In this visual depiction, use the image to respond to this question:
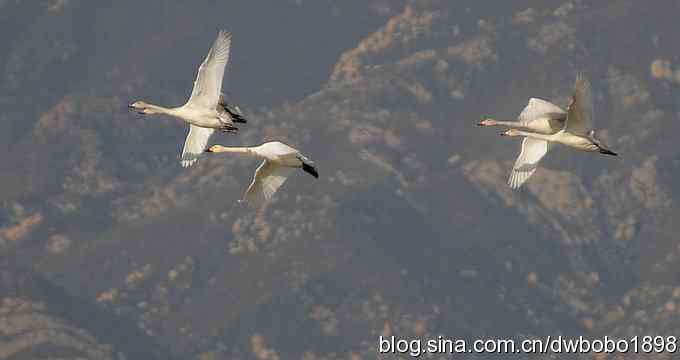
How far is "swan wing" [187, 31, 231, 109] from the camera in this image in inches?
2125

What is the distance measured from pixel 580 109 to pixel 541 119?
5.18 m

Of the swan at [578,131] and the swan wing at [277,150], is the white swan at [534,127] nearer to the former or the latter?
the swan at [578,131]

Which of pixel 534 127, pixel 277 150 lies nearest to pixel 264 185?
pixel 277 150

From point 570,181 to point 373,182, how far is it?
13.2m

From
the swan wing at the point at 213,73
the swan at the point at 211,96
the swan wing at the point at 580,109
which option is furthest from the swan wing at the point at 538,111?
the swan wing at the point at 213,73

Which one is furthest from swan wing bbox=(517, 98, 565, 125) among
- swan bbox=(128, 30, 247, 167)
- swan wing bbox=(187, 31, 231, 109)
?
swan wing bbox=(187, 31, 231, 109)

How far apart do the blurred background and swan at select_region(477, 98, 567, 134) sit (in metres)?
44.8

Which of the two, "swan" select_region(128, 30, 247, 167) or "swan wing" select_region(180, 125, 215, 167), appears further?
"swan wing" select_region(180, 125, 215, 167)

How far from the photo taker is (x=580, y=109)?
52250 millimetres

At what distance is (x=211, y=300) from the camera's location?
11175cm

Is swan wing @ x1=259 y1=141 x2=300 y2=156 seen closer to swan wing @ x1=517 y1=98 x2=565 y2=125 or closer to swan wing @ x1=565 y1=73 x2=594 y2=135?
swan wing @ x1=565 y1=73 x2=594 y2=135

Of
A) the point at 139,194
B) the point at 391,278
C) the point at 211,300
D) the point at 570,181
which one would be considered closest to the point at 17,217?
the point at 139,194

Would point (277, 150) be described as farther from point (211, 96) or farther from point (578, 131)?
point (578, 131)

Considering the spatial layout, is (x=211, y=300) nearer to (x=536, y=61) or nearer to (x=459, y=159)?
(x=459, y=159)
